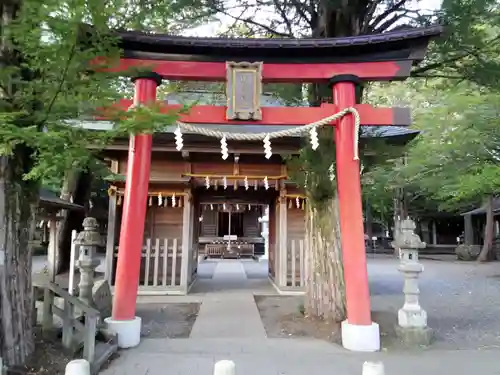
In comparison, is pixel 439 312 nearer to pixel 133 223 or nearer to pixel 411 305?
pixel 411 305

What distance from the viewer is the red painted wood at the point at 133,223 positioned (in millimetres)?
5879

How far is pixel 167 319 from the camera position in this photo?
7680mm

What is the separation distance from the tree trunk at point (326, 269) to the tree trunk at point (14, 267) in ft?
14.7

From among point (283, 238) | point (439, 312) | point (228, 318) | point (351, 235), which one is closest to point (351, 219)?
point (351, 235)

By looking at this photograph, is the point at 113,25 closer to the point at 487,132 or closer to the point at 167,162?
the point at 167,162

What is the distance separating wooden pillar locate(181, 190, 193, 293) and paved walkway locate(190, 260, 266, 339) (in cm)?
76

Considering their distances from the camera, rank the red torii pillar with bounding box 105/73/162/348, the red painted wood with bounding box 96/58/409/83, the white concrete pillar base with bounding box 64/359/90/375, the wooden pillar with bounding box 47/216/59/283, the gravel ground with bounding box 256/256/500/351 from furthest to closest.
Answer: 1. the wooden pillar with bounding box 47/216/59/283
2. the red painted wood with bounding box 96/58/409/83
3. the gravel ground with bounding box 256/256/500/351
4. the red torii pillar with bounding box 105/73/162/348
5. the white concrete pillar base with bounding box 64/359/90/375

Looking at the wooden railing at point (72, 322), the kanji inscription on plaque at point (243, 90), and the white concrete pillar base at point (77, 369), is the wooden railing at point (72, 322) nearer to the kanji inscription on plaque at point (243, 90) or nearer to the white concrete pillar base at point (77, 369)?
the white concrete pillar base at point (77, 369)

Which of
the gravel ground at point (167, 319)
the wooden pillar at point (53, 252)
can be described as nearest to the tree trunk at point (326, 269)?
the gravel ground at point (167, 319)

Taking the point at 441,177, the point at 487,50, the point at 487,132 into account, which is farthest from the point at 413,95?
the point at 487,50

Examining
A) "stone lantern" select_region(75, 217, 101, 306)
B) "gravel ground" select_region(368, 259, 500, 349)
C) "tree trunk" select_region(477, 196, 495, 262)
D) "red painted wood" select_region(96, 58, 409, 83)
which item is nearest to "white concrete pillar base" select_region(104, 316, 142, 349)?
"stone lantern" select_region(75, 217, 101, 306)

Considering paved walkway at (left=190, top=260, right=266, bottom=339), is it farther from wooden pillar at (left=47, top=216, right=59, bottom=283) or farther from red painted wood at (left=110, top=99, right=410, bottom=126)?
wooden pillar at (left=47, top=216, right=59, bottom=283)

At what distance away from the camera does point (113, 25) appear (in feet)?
16.3

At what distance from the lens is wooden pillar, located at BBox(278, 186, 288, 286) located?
10781 mm
